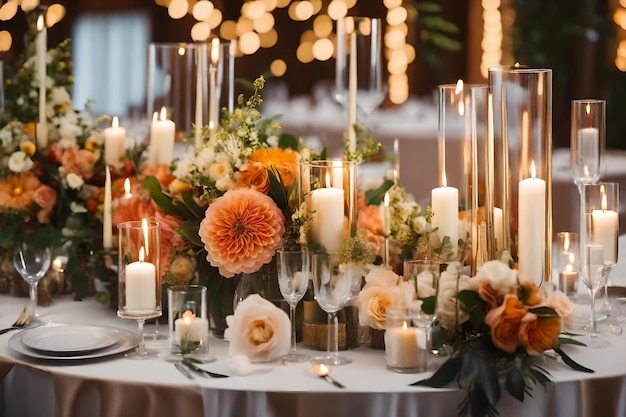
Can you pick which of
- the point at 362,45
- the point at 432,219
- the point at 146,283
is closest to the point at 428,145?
the point at 362,45

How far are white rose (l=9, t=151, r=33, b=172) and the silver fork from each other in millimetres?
433

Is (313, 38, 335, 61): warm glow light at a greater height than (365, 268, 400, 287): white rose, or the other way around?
(313, 38, 335, 61): warm glow light

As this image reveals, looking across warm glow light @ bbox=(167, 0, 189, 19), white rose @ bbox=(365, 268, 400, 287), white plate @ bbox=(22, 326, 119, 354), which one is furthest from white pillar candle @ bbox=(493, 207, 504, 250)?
warm glow light @ bbox=(167, 0, 189, 19)

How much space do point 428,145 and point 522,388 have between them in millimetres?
3293

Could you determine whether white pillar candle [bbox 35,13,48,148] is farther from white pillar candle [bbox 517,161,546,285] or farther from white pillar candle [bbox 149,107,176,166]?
white pillar candle [bbox 517,161,546,285]

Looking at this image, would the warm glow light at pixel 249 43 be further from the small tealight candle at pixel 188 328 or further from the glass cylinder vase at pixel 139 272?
the small tealight candle at pixel 188 328

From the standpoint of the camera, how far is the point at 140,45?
25.7ft

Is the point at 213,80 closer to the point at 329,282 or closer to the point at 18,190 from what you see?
the point at 18,190

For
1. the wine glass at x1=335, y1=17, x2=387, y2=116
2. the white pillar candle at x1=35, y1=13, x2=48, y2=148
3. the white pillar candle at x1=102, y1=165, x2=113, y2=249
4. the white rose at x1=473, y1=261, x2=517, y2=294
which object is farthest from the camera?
the wine glass at x1=335, y1=17, x2=387, y2=116

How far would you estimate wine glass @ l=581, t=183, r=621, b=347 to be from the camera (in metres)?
2.14

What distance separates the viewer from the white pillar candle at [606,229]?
2152 millimetres

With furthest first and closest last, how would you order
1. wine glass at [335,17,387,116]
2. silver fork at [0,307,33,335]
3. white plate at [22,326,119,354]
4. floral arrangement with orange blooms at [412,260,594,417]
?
wine glass at [335,17,387,116] → silver fork at [0,307,33,335] → white plate at [22,326,119,354] → floral arrangement with orange blooms at [412,260,594,417]

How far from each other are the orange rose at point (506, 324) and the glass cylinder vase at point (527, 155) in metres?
0.25

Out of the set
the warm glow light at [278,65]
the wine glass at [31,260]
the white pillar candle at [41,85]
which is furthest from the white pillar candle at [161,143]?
the warm glow light at [278,65]
